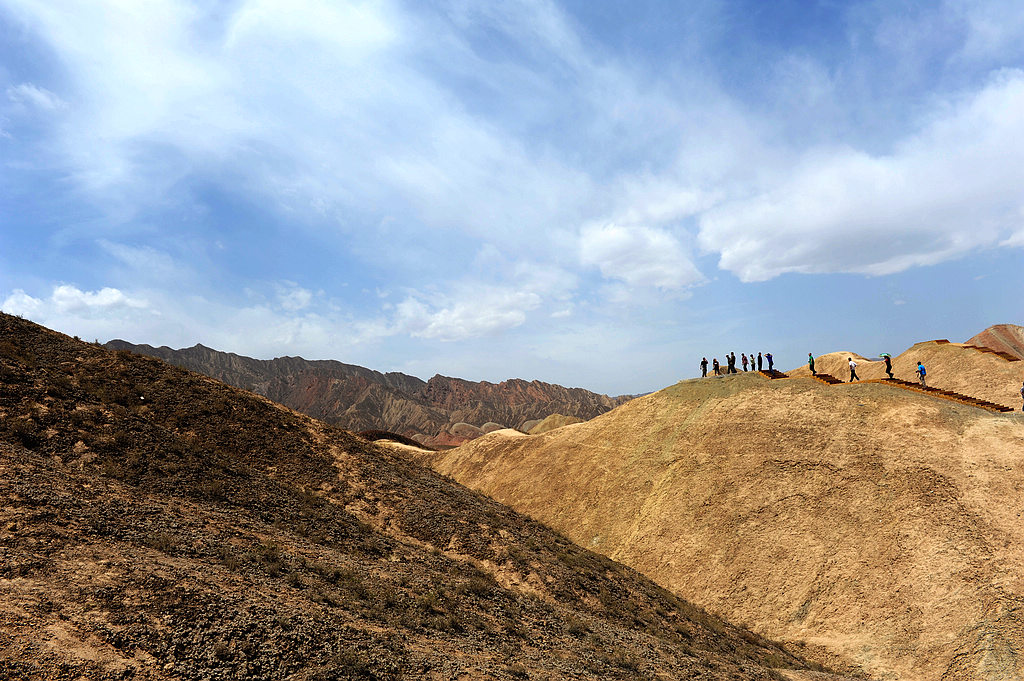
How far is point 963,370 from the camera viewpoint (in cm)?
4475

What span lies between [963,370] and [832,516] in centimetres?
3432

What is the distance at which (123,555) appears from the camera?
9352 millimetres

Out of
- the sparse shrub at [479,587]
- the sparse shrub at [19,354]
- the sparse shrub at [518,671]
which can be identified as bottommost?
the sparse shrub at [518,671]

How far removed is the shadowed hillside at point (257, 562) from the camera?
304 inches

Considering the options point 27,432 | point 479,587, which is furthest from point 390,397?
point 479,587

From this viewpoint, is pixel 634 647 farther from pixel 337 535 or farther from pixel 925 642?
pixel 925 642

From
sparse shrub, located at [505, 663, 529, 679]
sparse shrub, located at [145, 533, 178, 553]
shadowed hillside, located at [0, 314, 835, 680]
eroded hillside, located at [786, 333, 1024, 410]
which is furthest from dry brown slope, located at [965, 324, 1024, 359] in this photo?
→ sparse shrub, located at [145, 533, 178, 553]

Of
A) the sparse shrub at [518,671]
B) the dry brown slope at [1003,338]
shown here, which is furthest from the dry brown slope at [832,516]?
the dry brown slope at [1003,338]

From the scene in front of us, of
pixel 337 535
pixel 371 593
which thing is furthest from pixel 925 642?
pixel 337 535

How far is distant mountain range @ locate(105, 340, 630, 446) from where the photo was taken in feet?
462

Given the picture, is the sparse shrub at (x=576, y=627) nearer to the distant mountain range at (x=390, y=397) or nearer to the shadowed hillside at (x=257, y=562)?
the shadowed hillside at (x=257, y=562)

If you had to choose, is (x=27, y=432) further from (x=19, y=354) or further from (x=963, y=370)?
(x=963, y=370)

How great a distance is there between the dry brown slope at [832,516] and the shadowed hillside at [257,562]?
18.7 ft

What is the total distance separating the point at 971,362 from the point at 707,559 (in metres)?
39.8
